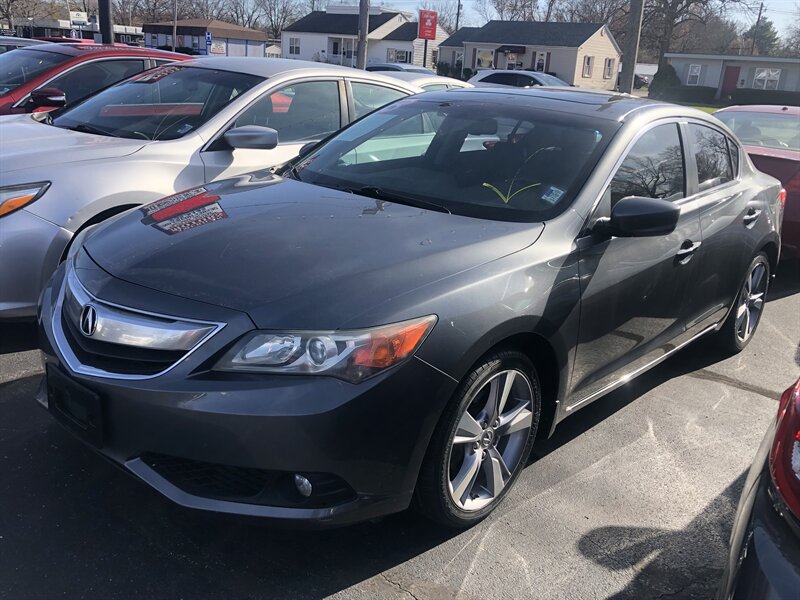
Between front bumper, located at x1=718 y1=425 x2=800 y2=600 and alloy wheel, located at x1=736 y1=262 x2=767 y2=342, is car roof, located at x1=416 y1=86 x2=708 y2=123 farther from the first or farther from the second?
front bumper, located at x1=718 y1=425 x2=800 y2=600

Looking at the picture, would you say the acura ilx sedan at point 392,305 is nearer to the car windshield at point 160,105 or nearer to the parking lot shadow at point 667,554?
the parking lot shadow at point 667,554

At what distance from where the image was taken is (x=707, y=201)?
4113 mm

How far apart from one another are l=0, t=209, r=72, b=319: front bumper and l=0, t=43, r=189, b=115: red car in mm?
3192

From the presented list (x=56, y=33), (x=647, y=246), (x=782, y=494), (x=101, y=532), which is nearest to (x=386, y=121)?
(x=647, y=246)

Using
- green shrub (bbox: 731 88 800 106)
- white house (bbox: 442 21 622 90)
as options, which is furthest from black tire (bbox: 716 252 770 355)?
white house (bbox: 442 21 622 90)

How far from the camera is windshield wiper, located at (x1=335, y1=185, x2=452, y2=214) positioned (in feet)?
11.0

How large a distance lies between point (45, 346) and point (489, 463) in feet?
5.85

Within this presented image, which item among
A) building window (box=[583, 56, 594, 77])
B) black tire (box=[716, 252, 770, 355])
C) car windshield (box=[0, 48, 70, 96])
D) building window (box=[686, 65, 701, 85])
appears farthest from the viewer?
building window (box=[686, 65, 701, 85])

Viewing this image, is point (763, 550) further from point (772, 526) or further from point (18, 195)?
point (18, 195)

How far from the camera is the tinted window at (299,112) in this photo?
17.2 ft

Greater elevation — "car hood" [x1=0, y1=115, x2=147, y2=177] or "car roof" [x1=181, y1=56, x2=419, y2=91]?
"car roof" [x1=181, y1=56, x2=419, y2=91]

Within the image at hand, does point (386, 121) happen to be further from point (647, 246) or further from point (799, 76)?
point (799, 76)

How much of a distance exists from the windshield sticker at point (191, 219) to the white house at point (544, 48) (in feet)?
184

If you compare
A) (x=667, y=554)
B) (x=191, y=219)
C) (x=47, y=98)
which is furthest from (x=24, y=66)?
(x=667, y=554)
